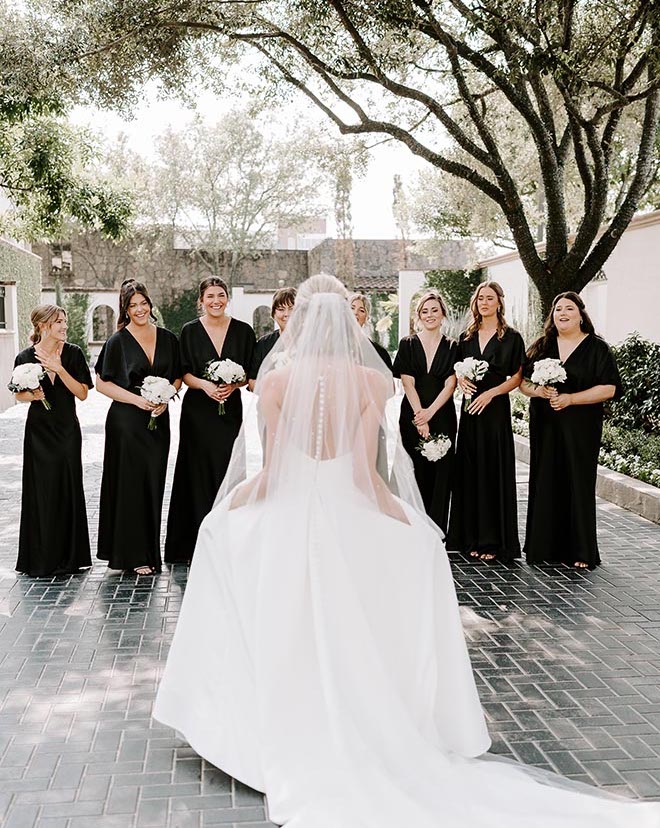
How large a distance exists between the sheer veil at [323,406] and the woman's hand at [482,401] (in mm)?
3270

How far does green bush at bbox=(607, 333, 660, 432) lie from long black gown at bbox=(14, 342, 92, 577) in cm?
768

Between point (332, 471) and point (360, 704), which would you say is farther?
point (332, 471)

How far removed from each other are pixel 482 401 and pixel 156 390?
266cm

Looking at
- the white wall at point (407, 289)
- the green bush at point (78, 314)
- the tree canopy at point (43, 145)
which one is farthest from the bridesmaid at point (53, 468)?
the green bush at point (78, 314)

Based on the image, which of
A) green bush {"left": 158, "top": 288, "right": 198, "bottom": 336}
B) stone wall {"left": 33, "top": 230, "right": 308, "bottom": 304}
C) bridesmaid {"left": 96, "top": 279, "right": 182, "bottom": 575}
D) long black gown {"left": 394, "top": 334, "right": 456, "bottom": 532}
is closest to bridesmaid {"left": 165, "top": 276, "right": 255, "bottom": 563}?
bridesmaid {"left": 96, "top": 279, "right": 182, "bottom": 575}

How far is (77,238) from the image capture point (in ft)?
119

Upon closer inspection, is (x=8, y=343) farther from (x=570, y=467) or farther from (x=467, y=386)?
(x=570, y=467)

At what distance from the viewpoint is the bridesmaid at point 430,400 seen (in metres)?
7.24

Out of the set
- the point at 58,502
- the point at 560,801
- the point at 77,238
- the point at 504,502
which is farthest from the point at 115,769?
the point at 77,238

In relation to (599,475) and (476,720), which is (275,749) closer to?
(476,720)

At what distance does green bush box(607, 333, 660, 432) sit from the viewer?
38.7 ft

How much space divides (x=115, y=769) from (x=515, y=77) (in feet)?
30.7

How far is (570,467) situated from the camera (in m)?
6.89

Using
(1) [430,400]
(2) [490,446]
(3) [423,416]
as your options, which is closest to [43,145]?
(1) [430,400]
